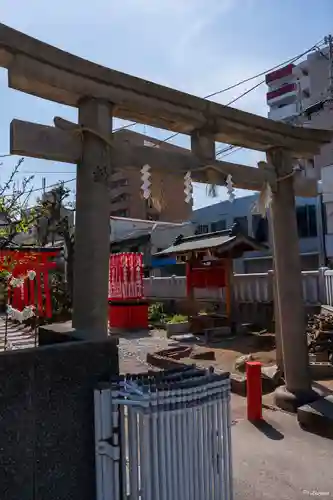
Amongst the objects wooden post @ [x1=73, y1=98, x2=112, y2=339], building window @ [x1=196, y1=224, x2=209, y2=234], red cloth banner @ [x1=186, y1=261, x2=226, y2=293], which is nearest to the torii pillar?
wooden post @ [x1=73, y1=98, x2=112, y2=339]

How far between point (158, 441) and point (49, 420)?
2.51 ft

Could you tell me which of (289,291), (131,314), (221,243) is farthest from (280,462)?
(131,314)

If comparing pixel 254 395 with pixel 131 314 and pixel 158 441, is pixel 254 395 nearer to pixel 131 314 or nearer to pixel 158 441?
pixel 158 441

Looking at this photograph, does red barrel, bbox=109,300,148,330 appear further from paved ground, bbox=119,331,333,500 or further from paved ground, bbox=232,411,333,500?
paved ground, bbox=232,411,333,500

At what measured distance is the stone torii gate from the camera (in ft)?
13.7

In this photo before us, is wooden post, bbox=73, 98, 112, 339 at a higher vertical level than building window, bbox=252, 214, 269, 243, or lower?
lower

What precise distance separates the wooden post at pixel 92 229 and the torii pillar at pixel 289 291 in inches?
134

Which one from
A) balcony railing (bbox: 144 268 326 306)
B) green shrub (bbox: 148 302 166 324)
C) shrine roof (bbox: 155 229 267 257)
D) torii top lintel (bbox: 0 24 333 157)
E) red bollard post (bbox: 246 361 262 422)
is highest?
torii top lintel (bbox: 0 24 333 157)

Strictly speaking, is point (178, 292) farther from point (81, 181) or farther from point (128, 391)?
point (128, 391)

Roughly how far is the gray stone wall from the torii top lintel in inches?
107

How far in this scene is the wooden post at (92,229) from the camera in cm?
429

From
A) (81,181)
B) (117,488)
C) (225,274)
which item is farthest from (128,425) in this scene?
(225,274)

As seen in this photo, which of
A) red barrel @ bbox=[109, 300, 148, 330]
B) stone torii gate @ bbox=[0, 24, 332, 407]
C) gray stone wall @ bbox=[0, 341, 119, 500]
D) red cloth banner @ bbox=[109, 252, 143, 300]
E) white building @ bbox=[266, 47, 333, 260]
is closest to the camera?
gray stone wall @ bbox=[0, 341, 119, 500]

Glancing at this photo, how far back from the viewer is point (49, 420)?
295 cm
